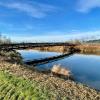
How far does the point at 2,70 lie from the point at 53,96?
7848mm

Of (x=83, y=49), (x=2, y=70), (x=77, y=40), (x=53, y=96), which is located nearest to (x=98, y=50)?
(x=83, y=49)

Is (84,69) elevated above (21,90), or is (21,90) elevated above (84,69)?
(21,90)

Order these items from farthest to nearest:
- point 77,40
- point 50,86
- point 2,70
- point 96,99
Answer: point 77,40 → point 2,70 → point 50,86 → point 96,99

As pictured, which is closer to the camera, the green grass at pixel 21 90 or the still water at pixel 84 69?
the green grass at pixel 21 90

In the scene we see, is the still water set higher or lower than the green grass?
lower

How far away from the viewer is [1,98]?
49.5 feet

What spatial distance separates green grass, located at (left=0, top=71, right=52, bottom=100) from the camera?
13.9 m

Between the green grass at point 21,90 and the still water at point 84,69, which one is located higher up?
the green grass at point 21,90

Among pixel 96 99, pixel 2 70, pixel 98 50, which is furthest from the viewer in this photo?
pixel 98 50

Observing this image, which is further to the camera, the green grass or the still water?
the still water

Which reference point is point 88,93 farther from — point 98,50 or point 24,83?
point 98,50

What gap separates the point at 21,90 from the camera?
15.0 meters

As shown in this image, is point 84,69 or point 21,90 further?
point 84,69

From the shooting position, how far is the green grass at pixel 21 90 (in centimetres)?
1394
